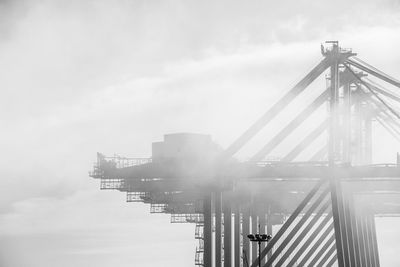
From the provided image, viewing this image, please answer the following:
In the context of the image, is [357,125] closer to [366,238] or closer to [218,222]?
[218,222]

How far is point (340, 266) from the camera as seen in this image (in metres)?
57.7

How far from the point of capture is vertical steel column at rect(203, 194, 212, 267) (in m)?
62.8

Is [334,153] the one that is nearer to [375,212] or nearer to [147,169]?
[147,169]

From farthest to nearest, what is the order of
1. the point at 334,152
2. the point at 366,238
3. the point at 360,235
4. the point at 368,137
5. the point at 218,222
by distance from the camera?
the point at 366,238 < the point at 368,137 < the point at 360,235 < the point at 218,222 < the point at 334,152

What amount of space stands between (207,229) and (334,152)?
12.4m

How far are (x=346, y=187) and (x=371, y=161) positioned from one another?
1708 cm

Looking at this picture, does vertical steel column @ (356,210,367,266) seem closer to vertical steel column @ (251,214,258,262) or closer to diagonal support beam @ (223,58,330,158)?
vertical steel column @ (251,214,258,262)

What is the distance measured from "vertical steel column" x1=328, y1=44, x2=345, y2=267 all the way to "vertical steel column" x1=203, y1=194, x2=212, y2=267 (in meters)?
10.8

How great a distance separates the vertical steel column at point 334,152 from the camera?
187 ft

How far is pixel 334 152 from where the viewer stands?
60.0 m

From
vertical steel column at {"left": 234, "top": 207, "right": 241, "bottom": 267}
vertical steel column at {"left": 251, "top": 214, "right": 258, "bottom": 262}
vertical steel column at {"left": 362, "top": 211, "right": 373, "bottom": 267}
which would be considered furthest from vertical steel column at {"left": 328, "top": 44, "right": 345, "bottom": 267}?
vertical steel column at {"left": 362, "top": 211, "right": 373, "bottom": 267}

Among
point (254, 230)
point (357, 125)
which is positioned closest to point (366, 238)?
point (254, 230)

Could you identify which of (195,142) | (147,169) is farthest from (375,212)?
(147,169)

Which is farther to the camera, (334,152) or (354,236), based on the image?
(354,236)
